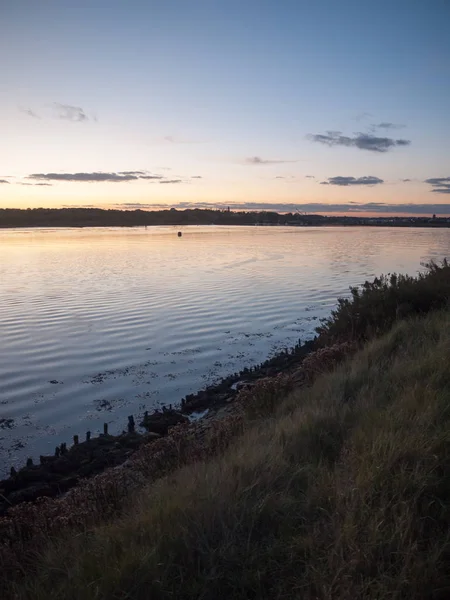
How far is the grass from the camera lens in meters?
2.93

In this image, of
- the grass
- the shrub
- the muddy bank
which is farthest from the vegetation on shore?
the shrub

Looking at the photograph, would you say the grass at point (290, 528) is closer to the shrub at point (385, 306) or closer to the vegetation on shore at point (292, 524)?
the vegetation on shore at point (292, 524)

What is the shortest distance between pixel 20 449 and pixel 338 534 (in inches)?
264

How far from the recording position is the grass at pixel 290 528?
9.61 feet

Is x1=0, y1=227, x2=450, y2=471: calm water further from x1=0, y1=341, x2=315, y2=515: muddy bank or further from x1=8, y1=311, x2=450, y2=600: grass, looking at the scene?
x1=8, y1=311, x2=450, y2=600: grass

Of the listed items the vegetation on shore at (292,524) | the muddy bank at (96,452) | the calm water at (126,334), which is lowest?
the muddy bank at (96,452)

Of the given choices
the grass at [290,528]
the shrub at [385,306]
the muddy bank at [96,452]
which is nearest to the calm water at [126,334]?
the muddy bank at [96,452]

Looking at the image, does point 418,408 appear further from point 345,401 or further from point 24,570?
point 24,570

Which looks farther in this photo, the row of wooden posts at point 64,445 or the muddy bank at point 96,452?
the row of wooden posts at point 64,445

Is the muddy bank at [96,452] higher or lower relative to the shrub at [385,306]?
lower

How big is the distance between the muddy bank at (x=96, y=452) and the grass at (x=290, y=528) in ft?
8.00

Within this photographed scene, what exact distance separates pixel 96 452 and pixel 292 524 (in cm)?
501

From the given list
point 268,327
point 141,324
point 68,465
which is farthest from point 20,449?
point 268,327

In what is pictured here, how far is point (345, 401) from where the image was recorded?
6.32 metres
